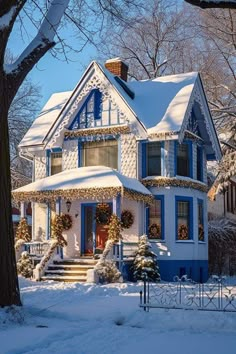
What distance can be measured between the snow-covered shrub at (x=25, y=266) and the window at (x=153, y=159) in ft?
20.4

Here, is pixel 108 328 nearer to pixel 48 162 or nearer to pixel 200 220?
pixel 200 220

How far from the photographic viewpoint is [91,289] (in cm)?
1566

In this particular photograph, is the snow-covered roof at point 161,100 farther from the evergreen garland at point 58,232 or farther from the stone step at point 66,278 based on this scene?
the stone step at point 66,278

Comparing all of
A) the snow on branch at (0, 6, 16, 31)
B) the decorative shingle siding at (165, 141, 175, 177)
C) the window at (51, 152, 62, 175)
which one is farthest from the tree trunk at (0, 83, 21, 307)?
the window at (51, 152, 62, 175)

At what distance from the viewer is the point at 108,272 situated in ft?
59.9

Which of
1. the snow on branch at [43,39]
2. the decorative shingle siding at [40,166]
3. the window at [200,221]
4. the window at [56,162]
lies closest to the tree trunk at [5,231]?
the snow on branch at [43,39]

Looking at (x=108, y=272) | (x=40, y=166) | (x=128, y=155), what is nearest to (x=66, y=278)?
(x=108, y=272)

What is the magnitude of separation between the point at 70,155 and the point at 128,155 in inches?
117

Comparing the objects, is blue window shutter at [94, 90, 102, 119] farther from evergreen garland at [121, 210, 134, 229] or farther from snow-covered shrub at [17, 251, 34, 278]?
snow-covered shrub at [17, 251, 34, 278]

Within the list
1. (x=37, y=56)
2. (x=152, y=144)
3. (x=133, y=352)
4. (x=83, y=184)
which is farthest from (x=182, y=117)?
(x=133, y=352)

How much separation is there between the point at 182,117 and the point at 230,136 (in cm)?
960

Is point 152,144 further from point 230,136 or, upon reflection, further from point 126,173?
point 230,136

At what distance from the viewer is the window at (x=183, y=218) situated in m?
22.1

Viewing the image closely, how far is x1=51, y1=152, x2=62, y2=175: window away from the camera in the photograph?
24.2m
